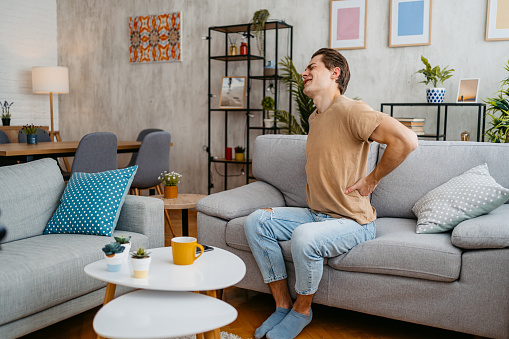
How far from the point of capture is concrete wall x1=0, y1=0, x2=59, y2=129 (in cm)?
587

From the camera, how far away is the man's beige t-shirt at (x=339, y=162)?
2250mm

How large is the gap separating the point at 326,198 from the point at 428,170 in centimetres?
66

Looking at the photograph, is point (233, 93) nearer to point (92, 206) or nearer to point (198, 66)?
point (198, 66)

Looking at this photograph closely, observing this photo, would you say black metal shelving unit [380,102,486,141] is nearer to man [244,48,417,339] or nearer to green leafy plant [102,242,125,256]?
man [244,48,417,339]

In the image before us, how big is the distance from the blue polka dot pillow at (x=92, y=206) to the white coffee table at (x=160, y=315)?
2.96 feet

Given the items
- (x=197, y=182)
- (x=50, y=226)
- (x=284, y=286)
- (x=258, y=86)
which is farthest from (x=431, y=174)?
(x=197, y=182)

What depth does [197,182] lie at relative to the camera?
5.55m

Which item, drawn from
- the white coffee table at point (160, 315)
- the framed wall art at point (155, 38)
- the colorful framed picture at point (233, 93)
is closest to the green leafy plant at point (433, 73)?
the colorful framed picture at point (233, 93)

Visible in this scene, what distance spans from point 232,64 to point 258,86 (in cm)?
40

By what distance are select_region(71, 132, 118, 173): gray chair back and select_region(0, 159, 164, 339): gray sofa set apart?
3.16ft

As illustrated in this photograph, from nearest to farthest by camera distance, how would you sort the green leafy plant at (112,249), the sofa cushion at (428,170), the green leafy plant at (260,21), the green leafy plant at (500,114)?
the green leafy plant at (112,249) < the sofa cushion at (428,170) < the green leafy plant at (500,114) < the green leafy plant at (260,21)

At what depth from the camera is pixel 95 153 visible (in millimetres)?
3793

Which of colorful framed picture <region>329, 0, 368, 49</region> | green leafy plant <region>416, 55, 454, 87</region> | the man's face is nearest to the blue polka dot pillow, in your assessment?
the man's face

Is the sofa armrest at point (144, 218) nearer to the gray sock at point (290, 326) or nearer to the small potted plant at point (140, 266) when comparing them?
the gray sock at point (290, 326)
